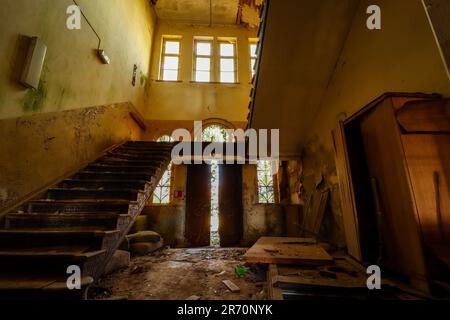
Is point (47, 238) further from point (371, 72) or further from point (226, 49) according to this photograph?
point (226, 49)

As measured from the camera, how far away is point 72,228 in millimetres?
2371

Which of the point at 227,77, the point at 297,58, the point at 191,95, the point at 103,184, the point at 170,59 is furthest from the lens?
the point at 170,59

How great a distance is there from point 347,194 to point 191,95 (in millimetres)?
6460

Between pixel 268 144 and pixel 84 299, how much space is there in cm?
452

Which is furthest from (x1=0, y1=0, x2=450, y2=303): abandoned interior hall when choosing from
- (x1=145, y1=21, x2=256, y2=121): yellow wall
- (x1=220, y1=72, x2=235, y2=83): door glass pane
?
(x1=220, y1=72, x2=235, y2=83): door glass pane

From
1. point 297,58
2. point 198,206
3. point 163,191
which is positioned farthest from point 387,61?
point 163,191

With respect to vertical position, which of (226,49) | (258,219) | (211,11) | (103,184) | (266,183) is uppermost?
(211,11)

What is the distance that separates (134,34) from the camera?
252 inches

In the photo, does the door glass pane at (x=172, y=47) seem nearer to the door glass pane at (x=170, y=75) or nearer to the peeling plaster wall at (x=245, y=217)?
the door glass pane at (x=170, y=75)

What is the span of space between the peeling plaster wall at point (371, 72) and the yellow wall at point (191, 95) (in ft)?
11.7

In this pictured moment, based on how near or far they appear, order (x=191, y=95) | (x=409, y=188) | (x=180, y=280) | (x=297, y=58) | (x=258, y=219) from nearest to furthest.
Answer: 1. (x=409, y=188)
2. (x=180, y=280)
3. (x=297, y=58)
4. (x=258, y=219)
5. (x=191, y=95)

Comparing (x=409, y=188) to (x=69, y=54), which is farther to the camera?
(x=69, y=54)

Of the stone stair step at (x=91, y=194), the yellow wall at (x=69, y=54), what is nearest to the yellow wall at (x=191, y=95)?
the yellow wall at (x=69, y=54)

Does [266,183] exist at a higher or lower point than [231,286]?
higher
